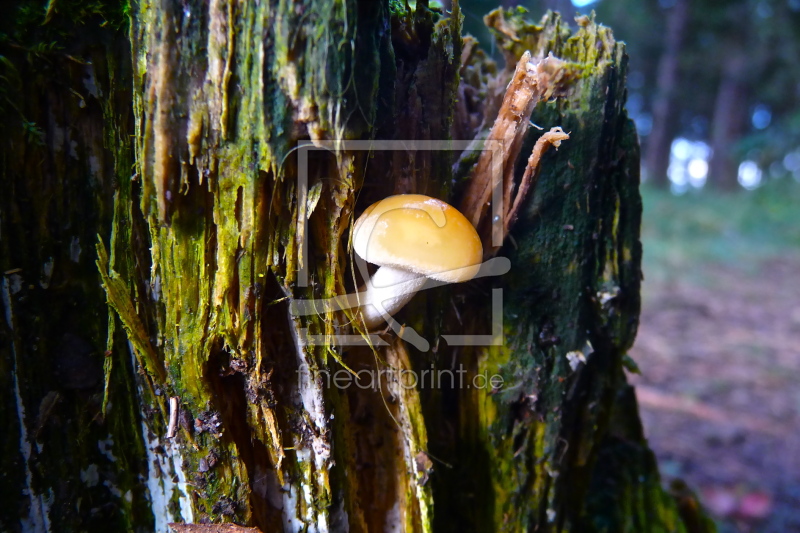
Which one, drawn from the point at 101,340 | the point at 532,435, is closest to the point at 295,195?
the point at 101,340

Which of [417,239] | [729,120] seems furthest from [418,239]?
[729,120]

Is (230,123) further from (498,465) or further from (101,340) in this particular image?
(498,465)

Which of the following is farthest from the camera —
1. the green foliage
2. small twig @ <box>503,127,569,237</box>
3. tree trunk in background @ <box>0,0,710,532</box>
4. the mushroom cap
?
the green foliage

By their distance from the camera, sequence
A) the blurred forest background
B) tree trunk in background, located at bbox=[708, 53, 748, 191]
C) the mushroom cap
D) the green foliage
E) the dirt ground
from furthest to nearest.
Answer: tree trunk in background, located at bbox=[708, 53, 748, 191]
the green foliage
the blurred forest background
the dirt ground
the mushroom cap

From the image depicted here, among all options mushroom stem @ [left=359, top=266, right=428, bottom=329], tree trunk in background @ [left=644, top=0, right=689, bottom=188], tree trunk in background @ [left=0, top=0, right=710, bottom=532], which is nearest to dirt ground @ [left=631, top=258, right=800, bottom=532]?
tree trunk in background @ [left=0, top=0, right=710, bottom=532]

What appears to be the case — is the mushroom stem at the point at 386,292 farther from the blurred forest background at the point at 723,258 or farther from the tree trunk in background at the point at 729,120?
the tree trunk in background at the point at 729,120

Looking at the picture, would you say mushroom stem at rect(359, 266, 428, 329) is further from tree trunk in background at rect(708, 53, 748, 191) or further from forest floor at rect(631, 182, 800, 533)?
tree trunk in background at rect(708, 53, 748, 191)
